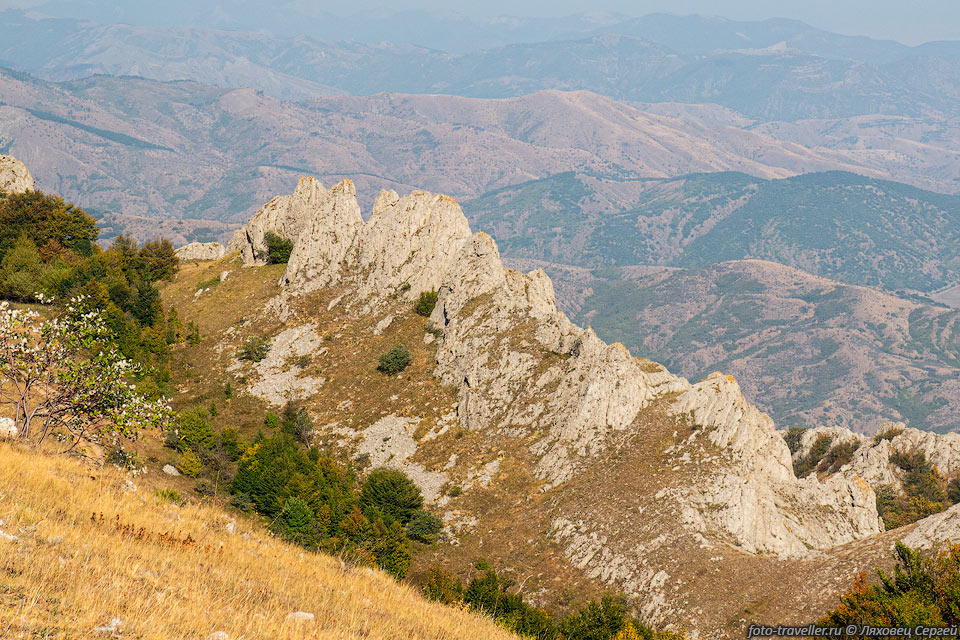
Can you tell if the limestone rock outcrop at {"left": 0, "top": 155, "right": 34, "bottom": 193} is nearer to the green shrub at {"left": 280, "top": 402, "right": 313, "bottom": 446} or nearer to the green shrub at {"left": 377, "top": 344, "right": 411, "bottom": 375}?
the green shrub at {"left": 280, "top": 402, "right": 313, "bottom": 446}

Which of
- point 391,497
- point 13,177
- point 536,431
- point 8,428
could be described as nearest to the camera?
point 8,428

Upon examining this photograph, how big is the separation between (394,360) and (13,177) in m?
82.3

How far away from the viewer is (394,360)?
262ft

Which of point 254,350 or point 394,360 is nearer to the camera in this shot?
point 394,360

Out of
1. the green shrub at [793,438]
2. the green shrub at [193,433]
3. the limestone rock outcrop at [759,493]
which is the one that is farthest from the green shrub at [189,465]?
the green shrub at [793,438]

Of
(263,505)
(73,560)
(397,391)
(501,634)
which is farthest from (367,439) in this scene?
(73,560)

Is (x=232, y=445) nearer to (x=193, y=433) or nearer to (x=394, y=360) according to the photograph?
(x=193, y=433)

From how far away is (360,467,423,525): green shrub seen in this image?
59844 mm

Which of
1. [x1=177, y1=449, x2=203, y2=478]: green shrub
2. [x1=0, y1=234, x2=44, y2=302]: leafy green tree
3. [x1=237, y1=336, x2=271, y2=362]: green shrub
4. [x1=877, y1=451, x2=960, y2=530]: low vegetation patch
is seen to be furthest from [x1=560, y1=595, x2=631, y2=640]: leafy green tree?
[x1=0, y1=234, x2=44, y2=302]: leafy green tree

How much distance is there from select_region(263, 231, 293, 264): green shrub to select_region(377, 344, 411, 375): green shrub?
3225cm

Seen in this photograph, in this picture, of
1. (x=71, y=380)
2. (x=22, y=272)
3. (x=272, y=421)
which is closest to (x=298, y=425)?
(x=272, y=421)

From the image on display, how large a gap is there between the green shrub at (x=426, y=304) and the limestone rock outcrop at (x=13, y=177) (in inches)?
2908

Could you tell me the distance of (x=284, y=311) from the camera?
9119cm

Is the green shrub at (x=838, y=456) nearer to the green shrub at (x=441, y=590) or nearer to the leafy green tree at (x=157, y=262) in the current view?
the green shrub at (x=441, y=590)
